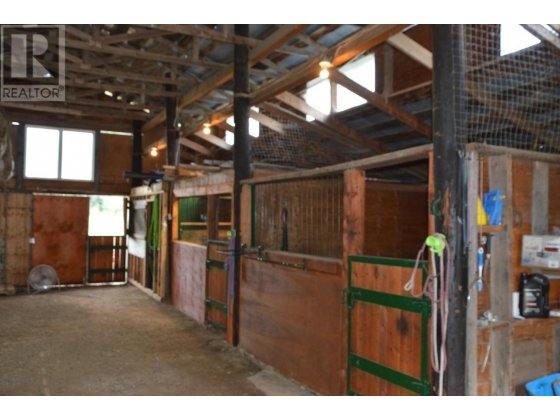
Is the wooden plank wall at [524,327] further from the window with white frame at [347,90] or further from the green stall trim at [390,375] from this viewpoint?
the window with white frame at [347,90]

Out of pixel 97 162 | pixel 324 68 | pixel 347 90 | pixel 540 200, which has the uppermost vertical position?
pixel 347 90

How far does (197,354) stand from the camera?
4891 mm

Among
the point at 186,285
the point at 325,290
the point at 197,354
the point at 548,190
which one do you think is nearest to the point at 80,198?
the point at 186,285

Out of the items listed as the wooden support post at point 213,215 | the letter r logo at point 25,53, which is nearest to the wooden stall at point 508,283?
the wooden support post at point 213,215

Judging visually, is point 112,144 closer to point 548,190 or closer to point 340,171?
point 340,171

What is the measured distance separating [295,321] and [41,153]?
758cm

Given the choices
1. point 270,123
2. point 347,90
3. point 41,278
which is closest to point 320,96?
point 347,90

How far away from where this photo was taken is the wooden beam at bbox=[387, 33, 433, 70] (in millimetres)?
4711

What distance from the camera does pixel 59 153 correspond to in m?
9.54

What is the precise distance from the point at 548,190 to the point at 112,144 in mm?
9009

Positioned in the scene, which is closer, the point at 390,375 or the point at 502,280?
the point at 502,280

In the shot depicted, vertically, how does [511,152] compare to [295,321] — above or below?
above

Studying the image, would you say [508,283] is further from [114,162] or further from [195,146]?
[114,162]

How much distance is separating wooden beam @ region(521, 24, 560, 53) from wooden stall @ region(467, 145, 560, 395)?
3.94 feet
